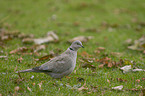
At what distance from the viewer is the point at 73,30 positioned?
11.7 m

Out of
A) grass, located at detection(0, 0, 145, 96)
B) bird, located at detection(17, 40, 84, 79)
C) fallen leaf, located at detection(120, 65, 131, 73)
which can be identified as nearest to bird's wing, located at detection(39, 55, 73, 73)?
bird, located at detection(17, 40, 84, 79)

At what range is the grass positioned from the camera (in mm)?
4629

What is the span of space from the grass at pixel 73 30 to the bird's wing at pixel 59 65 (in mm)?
290

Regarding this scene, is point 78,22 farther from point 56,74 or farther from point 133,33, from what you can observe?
point 56,74

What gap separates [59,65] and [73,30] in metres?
6.90

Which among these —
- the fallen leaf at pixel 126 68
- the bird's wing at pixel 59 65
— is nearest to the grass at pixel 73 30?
the fallen leaf at pixel 126 68

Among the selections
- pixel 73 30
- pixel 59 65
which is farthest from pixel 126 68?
pixel 73 30

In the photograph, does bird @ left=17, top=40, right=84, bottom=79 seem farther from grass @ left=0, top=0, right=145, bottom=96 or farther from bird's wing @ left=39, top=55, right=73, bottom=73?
grass @ left=0, top=0, right=145, bottom=96

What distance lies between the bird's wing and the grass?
0.95ft

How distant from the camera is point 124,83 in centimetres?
491

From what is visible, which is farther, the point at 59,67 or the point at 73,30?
the point at 73,30

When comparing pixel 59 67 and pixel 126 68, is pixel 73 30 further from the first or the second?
pixel 59 67

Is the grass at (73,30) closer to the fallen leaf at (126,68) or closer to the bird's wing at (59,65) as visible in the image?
the fallen leaf at (126,68)

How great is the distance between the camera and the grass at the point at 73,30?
4.63 metres
